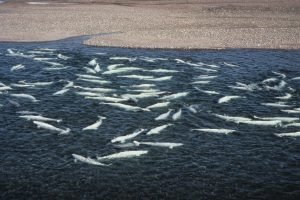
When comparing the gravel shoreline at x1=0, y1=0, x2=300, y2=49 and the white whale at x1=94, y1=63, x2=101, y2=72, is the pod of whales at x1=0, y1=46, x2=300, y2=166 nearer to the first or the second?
the white whale at x1=94, y1=63, x2=101, y2=72

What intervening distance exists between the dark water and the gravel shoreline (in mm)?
9679

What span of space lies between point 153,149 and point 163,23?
2809cm

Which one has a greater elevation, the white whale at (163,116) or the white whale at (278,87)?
the white whale at (278,87)

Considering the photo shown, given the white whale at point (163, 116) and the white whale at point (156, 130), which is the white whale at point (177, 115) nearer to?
the white whale at point (163, 116)

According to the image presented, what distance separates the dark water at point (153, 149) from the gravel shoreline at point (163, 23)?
381 inches

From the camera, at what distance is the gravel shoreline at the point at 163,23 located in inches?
1344

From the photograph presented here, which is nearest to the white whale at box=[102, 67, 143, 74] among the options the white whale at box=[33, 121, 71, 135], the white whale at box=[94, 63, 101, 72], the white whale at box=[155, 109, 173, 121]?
the white whale at box=[94, 63, 101, 72]

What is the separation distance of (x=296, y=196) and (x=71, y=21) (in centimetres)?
3395

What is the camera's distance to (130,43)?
33281 millimetres

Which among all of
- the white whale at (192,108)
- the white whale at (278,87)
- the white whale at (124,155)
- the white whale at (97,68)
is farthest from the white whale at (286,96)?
the white whale at (97,68)

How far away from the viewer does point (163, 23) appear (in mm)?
42312

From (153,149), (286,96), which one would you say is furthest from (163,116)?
(286,96)

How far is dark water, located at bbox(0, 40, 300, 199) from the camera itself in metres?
13.0

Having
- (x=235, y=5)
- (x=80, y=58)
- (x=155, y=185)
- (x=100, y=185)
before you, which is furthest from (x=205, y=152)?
(x=235, y=5)
